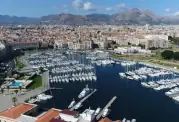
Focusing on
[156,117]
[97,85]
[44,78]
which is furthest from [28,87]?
[156,117]

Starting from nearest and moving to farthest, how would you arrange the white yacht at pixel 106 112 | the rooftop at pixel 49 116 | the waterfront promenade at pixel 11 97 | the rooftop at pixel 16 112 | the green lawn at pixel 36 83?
Result: the rooftop at pixel 49 116
the rooftop at pixel 16 112
the white yacht at pixel 106 112
the waterfront promenade at pixel 11 97
the green lawn at pixel 36 83

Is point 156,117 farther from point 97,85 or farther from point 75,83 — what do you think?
point 75,83

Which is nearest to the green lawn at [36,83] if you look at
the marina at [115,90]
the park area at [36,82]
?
the park area at [36,82]

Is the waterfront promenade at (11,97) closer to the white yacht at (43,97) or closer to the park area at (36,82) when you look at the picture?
the white yacht at (43,97)

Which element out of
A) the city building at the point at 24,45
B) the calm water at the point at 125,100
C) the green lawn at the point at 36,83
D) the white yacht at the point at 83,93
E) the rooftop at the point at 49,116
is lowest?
the calm water at the point at 125,100

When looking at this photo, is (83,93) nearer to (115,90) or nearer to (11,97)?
(115,90)

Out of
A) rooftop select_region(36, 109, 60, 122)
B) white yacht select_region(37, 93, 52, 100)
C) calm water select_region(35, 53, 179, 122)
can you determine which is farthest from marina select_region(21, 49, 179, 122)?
rooftop select_region(36, 109, 60, 122)

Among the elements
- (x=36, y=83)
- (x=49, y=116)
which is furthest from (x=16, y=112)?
(x=36, y=83)

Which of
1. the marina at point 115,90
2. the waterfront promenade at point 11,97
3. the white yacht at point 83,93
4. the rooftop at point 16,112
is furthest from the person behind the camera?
the white yacht at point 83,93

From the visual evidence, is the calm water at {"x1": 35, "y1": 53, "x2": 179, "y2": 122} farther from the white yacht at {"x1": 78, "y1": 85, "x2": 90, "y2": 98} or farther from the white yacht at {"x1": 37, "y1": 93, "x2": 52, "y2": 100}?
the white yacht at {"x1": 78, "y1": 85, "x2": 90, "y2": 98}
